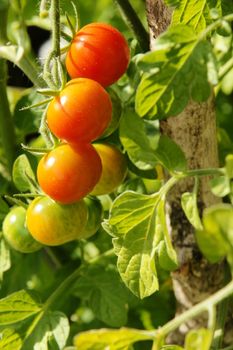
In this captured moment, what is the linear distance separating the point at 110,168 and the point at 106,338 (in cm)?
34

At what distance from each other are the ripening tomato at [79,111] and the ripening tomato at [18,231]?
264 millimetres

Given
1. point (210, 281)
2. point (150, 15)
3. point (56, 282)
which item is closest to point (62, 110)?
point (150, 15)

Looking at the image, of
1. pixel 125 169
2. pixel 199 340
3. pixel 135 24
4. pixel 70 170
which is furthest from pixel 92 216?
pixel 199 340

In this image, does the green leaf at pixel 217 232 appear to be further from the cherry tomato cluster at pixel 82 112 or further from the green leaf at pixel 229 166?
the cherry tomato cluster at pixel 82 112

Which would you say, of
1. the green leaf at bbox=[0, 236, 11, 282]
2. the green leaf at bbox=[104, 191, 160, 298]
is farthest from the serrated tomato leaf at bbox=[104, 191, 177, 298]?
the green leaf at bbox=[0, 236, 11, 282]

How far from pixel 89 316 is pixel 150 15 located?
0.75m

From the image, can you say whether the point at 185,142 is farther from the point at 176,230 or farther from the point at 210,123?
the point at 176,230

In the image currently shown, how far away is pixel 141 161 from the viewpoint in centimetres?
97

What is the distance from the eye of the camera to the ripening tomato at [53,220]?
1063mm

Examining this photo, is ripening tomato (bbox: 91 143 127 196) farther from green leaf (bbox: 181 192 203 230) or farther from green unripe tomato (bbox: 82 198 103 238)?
green leaf (bbox: 181 192 203 230)

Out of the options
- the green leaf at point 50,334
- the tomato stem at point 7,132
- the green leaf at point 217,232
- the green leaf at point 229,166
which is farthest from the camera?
the tomato stem at point 7,132

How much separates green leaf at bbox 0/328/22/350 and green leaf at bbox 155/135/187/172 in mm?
422

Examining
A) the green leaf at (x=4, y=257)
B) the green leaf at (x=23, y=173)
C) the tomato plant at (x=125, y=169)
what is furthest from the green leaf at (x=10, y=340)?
the green leaf at (x=23, y=173)

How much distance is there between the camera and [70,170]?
0.99 m
